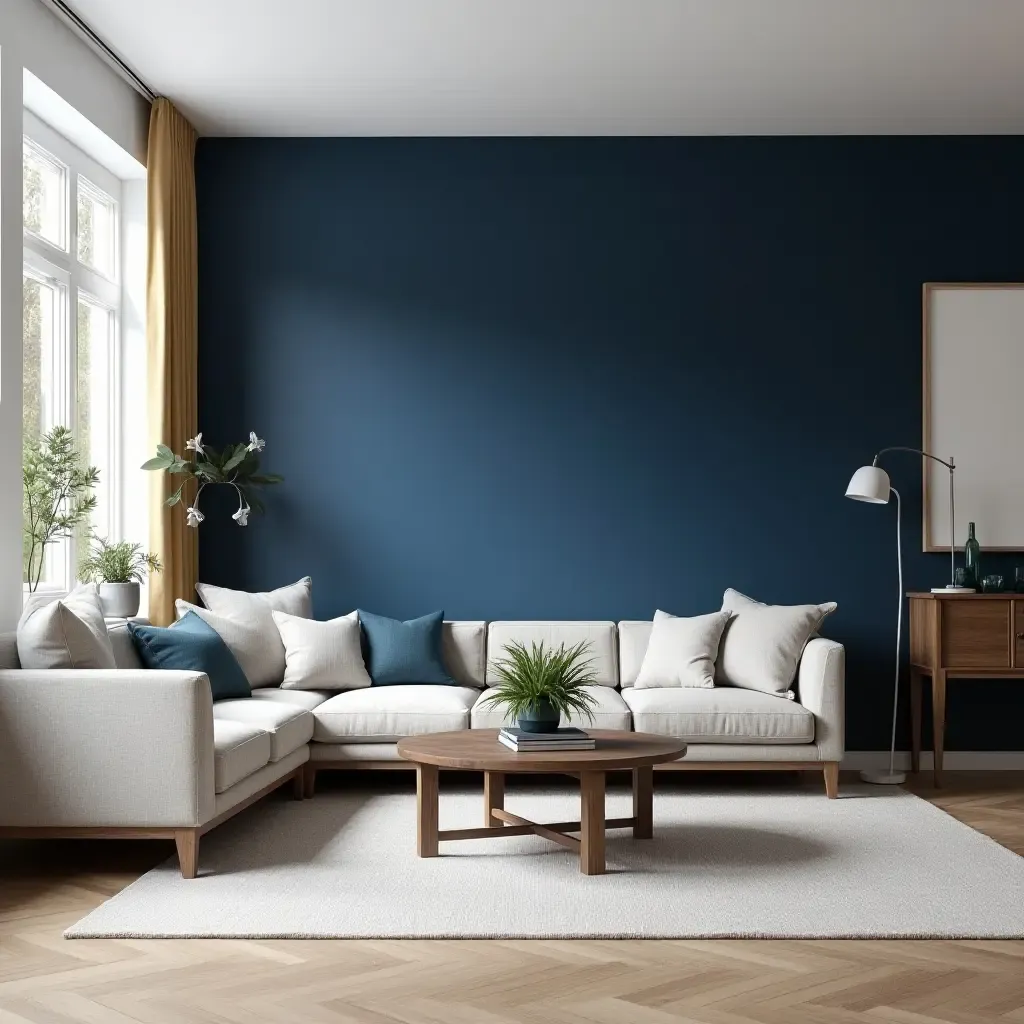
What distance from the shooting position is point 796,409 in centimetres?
650

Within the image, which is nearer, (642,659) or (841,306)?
(642,659)

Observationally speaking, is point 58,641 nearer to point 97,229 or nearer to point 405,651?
point 405,651

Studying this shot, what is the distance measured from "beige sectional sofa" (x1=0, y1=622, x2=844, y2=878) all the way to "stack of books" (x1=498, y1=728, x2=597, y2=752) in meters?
0.97

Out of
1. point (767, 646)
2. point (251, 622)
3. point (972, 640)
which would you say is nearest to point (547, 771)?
point (767, 646)

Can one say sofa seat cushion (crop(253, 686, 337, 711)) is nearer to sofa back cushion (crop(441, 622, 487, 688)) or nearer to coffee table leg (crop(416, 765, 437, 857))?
sofa back cushion (crop(441, 622, 487, 688))

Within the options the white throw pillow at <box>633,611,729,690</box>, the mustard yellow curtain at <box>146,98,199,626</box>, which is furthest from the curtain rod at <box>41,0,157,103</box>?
the white throw pillow at <box>633,611,729,690</box>

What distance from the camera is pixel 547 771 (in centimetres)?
401

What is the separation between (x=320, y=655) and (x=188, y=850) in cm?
184

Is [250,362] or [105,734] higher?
[250,362]

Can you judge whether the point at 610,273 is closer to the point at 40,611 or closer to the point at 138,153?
the point at 138,153

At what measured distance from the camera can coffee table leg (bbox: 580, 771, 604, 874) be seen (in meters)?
4.09

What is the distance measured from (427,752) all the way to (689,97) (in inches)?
140

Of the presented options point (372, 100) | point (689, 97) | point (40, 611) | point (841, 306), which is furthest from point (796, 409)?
point (40, 611)

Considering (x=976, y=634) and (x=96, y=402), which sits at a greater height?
(x=96, y=402)
